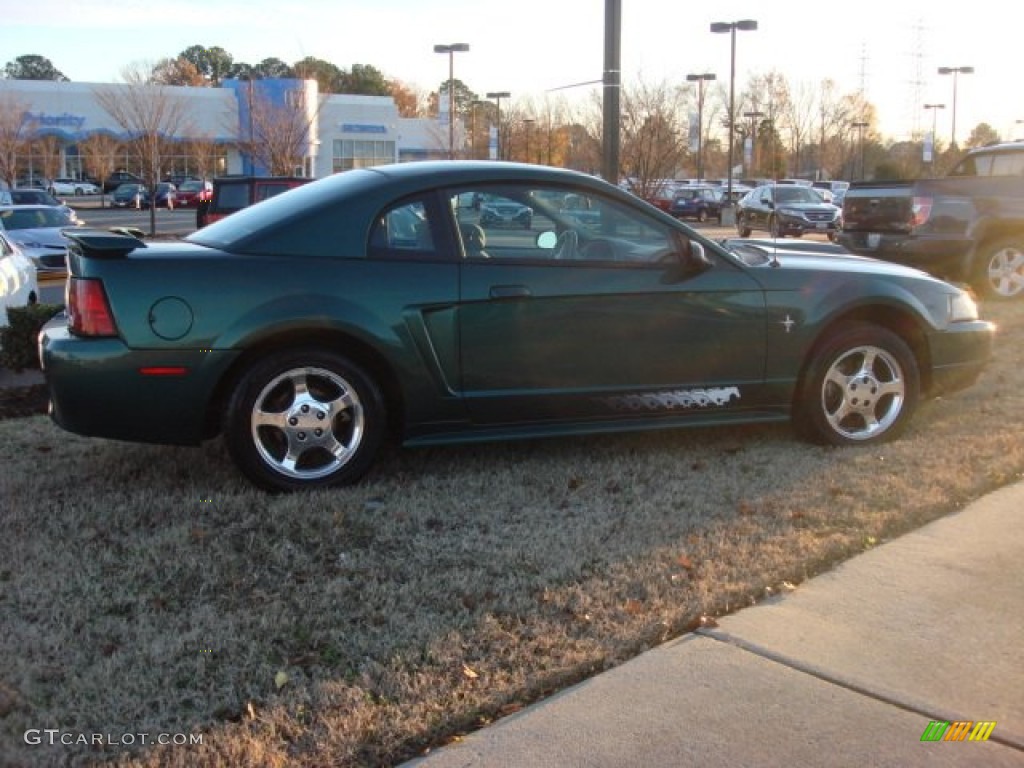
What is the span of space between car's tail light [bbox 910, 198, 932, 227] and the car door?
24.5ft

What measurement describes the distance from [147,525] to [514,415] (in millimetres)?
1805

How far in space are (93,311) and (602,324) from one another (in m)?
2.41

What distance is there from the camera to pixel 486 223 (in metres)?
5.24

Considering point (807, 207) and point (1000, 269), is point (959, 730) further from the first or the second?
point (807, 207)

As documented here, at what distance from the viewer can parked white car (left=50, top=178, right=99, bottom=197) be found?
61344 mm

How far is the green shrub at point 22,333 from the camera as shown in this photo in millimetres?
7305

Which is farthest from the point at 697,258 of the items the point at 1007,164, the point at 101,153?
the point at 101,153

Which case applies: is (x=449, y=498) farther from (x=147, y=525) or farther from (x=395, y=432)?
(x=147, y=525)

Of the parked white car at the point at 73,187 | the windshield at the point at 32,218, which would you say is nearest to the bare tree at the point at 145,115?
the windshield at the point at 32,218

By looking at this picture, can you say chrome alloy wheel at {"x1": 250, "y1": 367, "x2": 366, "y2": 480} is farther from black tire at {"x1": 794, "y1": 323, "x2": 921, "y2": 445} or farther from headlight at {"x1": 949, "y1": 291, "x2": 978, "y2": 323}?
headlight at {"x1": 949, "y1": 291, "x2": 978, "y2": 323}

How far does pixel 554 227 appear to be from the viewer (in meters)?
5.33

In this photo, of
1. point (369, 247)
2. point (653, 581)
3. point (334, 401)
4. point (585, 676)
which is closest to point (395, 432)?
point (334, 401)

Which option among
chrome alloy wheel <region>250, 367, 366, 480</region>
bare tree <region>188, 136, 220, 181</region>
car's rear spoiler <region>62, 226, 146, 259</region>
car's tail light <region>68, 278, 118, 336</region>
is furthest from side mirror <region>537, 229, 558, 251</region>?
bare tree <region>188, 136, 220, 181</region>

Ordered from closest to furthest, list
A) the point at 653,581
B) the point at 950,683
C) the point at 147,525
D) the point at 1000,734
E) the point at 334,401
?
the point at 1000,734, the point at 950,683, the point at 653,581, the point at 147,525, the point at 334,401
